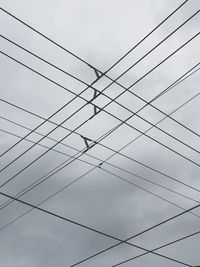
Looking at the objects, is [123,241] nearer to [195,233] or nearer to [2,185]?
[195,233]

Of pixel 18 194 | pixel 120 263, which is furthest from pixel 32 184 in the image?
pixel 120 263

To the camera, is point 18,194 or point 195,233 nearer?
point 195,233

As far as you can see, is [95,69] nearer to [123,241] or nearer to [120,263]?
[123,241]

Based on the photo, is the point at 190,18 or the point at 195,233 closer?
the point at 190,18

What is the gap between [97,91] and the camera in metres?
11.3

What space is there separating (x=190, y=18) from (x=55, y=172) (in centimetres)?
796

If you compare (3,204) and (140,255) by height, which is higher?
(3,204)

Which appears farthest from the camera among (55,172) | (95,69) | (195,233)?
(55,172)

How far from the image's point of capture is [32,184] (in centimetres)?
1584

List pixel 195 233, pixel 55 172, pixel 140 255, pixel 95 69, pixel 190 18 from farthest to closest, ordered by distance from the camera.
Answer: pixel 55 172 < pixel 140 255 < pixel 195 233 < pixel 95 69 < pixel 190 18

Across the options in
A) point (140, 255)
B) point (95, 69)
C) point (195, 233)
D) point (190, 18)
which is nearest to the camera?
point (190, 18)

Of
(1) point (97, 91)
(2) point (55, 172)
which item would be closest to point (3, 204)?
(2) point (55, 172)

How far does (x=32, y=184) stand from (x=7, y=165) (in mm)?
2887

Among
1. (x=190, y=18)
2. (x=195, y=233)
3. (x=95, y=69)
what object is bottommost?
(x=195, y=233)
